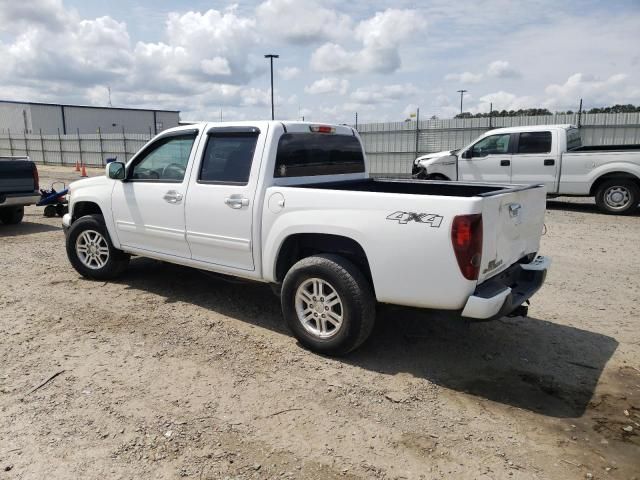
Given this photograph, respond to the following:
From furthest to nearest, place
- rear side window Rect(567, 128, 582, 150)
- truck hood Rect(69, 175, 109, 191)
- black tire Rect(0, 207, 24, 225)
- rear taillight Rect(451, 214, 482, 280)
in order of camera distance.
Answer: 1. rear side window Rect(567, 128, 582, 150)
2. black tire Rect(0, 207, 24, 225)
3. truck hood Rect(69, 175, 109, 191)
4. rear taillight Rect(451, 214, 482, 280)

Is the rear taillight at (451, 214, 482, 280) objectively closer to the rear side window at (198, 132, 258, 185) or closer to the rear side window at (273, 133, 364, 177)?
the rear side window at (273, 133, 364, 177)

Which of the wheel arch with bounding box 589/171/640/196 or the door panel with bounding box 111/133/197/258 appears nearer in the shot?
the door panel with bounding box 111/133/197/258

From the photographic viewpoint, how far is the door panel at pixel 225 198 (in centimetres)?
454

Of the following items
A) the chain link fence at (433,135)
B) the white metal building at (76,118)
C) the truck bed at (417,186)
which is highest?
the white metal building at (76,118)

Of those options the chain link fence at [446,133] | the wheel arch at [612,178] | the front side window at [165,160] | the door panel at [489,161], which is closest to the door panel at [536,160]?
the door panel at [489,161]

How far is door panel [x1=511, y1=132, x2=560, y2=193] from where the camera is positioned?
11.7 metres

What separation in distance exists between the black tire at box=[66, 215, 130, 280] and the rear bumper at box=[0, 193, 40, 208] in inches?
169

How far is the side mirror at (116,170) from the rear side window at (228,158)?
1187 millimetres

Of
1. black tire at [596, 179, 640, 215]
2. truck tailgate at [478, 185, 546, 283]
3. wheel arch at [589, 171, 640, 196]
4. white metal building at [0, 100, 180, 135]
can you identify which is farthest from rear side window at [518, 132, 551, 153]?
white metal building at [0, 100, 180, 135]

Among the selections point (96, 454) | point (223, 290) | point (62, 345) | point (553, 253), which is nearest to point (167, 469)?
point (96, 454)

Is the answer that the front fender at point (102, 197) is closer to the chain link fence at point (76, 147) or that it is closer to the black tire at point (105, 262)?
the black tire at point (105, 262)

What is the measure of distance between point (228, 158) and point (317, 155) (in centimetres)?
87

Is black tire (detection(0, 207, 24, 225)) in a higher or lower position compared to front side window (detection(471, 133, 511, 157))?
lower

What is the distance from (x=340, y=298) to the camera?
13.0 feet
